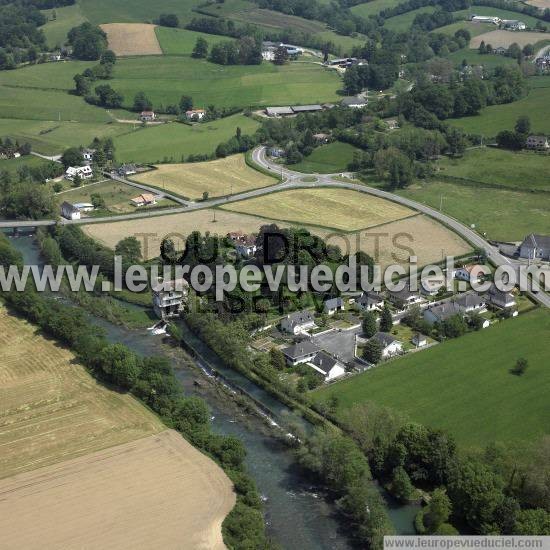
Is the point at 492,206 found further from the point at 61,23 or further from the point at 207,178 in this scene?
the point at 61,23

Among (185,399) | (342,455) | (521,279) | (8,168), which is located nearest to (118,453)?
(185,399)

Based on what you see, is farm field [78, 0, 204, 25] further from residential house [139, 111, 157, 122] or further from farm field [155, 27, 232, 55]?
residential house [139, 111, 157, 122]

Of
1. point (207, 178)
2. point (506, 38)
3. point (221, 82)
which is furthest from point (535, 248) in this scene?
point (506, 38)

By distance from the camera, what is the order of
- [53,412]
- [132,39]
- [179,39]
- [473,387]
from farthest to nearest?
1. [179,39]
2. [132,39]
3. [473,387]
4. [53,412]

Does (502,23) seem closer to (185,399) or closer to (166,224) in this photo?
(166,224)

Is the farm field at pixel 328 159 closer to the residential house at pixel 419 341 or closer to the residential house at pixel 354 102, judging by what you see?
the residential house at pixel 354 102

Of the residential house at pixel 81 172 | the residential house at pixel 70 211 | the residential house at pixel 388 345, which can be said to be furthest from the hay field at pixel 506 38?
the residential house at pixel 388 345
